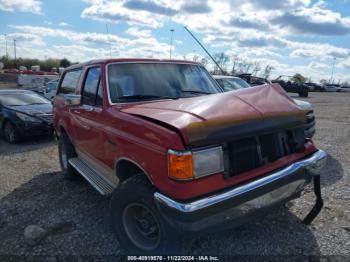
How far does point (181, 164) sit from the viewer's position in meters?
2.60

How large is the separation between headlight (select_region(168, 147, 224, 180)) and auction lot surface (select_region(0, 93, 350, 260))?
→ 0.54 metres

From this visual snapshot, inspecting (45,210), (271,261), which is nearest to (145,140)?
(271,261)

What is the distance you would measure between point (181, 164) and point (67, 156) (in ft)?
11.8

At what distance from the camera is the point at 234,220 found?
275 centimetres

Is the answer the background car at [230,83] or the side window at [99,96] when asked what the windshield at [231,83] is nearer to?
the background car at [230,83]

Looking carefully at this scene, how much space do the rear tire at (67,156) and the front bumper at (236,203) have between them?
3.24 metres

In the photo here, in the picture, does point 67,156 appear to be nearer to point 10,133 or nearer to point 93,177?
point 93,177

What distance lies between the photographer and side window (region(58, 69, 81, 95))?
5.18 meters

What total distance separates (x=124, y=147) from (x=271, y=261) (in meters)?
1.82

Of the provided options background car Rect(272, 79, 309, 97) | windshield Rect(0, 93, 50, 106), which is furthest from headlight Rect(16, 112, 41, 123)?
background car Rect(272, 79, 309, 97)

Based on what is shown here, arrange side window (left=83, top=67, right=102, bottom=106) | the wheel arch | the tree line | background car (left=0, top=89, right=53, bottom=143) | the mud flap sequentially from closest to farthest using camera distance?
the wheel arch
the mud flap
side window (left=83, top=67, right=102, bottom=106)
background car (left=0, top=89, right=53, bottom=143)
the tree line

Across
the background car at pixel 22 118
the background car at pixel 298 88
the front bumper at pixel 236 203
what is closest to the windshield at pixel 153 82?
the front bumper at pixel 236 203

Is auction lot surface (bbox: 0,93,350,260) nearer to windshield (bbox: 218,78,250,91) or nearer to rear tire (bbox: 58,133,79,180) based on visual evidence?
rear tire (bbox: 58,133,79,180)

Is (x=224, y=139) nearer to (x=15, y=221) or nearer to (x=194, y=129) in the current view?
(x=194, y=129)
